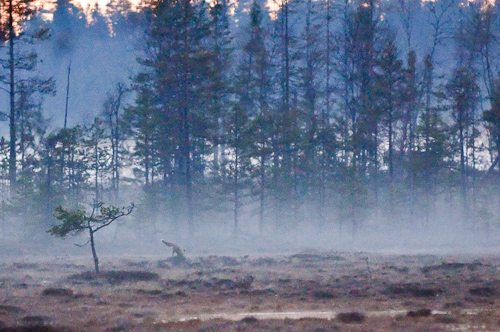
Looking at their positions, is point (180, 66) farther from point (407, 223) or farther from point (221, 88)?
point (407, 223)

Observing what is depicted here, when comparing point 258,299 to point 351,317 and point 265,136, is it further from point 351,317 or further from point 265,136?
point 265,136

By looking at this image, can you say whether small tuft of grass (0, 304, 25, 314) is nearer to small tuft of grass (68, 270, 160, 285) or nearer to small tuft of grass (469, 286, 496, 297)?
small tuft of grass (68, 270, 160, 285)

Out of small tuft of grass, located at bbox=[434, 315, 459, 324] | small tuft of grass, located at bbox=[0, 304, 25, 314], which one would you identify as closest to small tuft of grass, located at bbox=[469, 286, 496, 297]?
small tuft of grass, located at bbox=[434, 315, 459, 324]

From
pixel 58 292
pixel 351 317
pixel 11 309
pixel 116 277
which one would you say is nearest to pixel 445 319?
pixel 351 317

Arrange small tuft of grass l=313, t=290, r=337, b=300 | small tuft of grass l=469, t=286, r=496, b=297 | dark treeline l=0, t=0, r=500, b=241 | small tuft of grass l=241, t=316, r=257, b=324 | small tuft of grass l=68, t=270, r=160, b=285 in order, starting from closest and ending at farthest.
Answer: small tuft of grass l=241, t=316, r=257, b=324 < small tuft of grass l=469, t=286, r=496, b=297 < small tuft of grass l=313, t=290, r=337, b=300 < small tuft of grass l=68, t=270, r=160, b=285 < dark treeline l=0, t=0, r=500, b=241

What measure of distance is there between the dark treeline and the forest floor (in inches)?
658

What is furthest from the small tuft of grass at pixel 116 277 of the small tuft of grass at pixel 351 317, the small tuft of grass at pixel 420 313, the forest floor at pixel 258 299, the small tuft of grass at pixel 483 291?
the small tuft of grass at pixel 483 291

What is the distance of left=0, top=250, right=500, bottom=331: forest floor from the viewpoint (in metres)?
12.1

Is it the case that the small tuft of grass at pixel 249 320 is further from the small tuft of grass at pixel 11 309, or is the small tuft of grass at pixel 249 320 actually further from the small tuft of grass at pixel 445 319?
the small tuft of grass at pixel 11 309

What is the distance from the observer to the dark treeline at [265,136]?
39.4 meters

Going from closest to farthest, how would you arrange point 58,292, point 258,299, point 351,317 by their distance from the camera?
point 351,317
point 258,299
point 58,292

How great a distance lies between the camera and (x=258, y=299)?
15641 millimetres

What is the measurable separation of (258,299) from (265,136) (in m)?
26.7

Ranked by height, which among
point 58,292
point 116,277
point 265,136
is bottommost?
point 116,277
